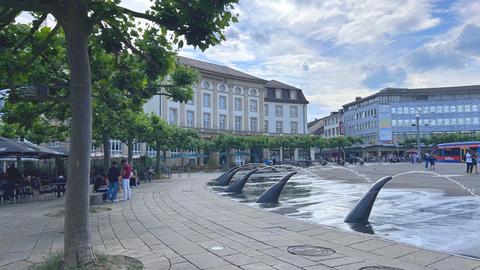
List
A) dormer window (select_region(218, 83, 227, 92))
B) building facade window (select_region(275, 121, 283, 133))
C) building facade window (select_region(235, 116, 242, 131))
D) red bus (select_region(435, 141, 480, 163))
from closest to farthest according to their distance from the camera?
red bus (select_region(435, 141, 480, 163)) → dormer window (select_region(218, 83, 227, 92)) → building facade window (select_region(235, 116, 242, 131)) → building facade window (select_region(275, 121, 283, 133))

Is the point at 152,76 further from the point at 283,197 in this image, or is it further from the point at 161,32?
the point at 283,197

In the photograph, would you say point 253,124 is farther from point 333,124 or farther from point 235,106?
point 333,124

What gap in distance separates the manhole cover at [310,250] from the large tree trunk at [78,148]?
3170 mm

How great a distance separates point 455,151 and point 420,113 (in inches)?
2100

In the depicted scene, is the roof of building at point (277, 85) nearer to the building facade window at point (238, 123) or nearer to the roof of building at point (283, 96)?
the roof of building at point (283, 96)

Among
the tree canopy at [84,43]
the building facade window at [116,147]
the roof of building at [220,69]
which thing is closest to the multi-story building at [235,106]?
the roof of building at [220,69]

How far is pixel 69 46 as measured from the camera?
5.75 meters

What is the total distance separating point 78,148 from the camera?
5.59 metres

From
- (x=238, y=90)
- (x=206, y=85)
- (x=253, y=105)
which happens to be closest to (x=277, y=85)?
(x=253, y=105)

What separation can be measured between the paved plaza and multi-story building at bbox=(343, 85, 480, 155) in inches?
3696

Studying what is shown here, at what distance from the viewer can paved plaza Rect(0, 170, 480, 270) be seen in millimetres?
5969

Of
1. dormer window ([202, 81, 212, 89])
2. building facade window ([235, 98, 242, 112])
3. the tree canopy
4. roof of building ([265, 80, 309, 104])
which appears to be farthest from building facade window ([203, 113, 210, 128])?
the tree canopy

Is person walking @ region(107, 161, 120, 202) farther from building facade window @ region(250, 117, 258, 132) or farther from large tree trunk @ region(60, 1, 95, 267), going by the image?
building facade window @ region(250, 117, 258, 132)

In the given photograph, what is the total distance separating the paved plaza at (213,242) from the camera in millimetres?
5969
